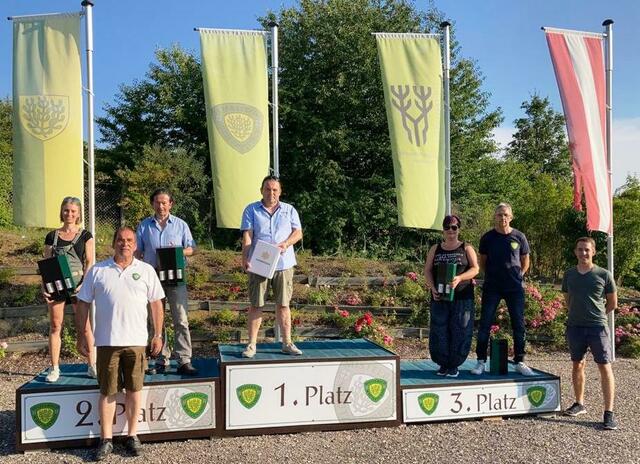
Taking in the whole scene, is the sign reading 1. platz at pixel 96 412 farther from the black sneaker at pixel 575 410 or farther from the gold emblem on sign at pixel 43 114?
the gold emblem on sign at pixel 43 114

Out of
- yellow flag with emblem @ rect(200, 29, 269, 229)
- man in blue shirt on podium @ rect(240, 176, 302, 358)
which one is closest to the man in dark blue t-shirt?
man in blue shirt on podium @ rect(240, 176, 302, 358)

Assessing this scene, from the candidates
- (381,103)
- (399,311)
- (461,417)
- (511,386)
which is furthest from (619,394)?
(381,103)

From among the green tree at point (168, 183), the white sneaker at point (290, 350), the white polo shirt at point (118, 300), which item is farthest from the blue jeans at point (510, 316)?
the green tree at point (168, 183)

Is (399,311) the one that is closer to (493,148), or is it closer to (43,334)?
(43,334)

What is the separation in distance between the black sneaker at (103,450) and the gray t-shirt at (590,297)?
3.89 metres

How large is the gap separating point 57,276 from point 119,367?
42.4 inches

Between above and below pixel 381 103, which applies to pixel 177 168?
below

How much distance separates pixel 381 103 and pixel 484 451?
11.6 m

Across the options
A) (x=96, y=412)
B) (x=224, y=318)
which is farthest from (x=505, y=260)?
(x=224, y=318)

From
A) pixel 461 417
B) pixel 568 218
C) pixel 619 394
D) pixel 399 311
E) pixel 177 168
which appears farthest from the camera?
pixel 177 168

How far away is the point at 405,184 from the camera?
23.3 ft

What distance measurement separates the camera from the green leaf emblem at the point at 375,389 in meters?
4.55

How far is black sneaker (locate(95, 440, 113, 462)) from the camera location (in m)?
3.79

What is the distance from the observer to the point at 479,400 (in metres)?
4.73
